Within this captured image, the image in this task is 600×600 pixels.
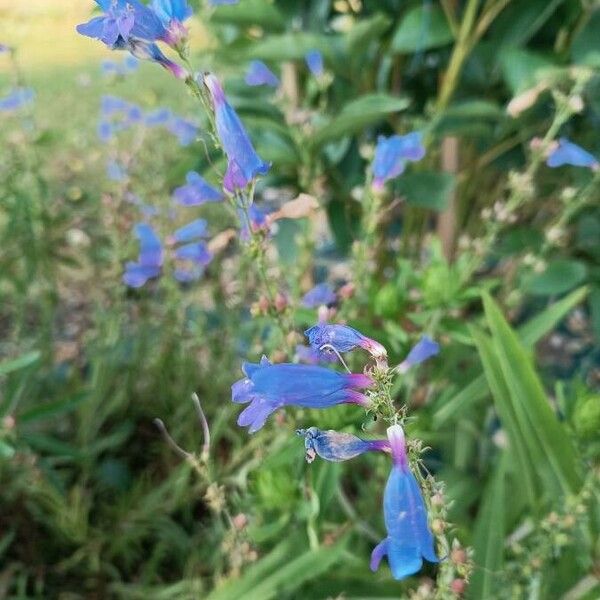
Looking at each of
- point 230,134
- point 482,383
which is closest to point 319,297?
point 482,383

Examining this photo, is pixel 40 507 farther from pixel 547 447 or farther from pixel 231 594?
pixel 547 447

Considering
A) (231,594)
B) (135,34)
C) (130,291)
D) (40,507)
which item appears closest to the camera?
(135,34)

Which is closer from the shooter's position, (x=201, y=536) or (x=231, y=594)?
(x=231, y=594)

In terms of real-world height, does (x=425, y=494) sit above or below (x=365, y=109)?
below

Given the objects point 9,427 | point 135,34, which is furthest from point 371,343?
point 9,427

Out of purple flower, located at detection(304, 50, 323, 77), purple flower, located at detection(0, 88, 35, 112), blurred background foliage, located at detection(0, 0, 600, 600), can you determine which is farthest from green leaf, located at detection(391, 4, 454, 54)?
purple flower, located at detection(0, 88, 35, 112)

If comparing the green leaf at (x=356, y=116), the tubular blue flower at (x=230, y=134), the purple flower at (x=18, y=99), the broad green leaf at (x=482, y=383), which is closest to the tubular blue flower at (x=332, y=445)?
the tubular blue flower at (x=230, y=134)
